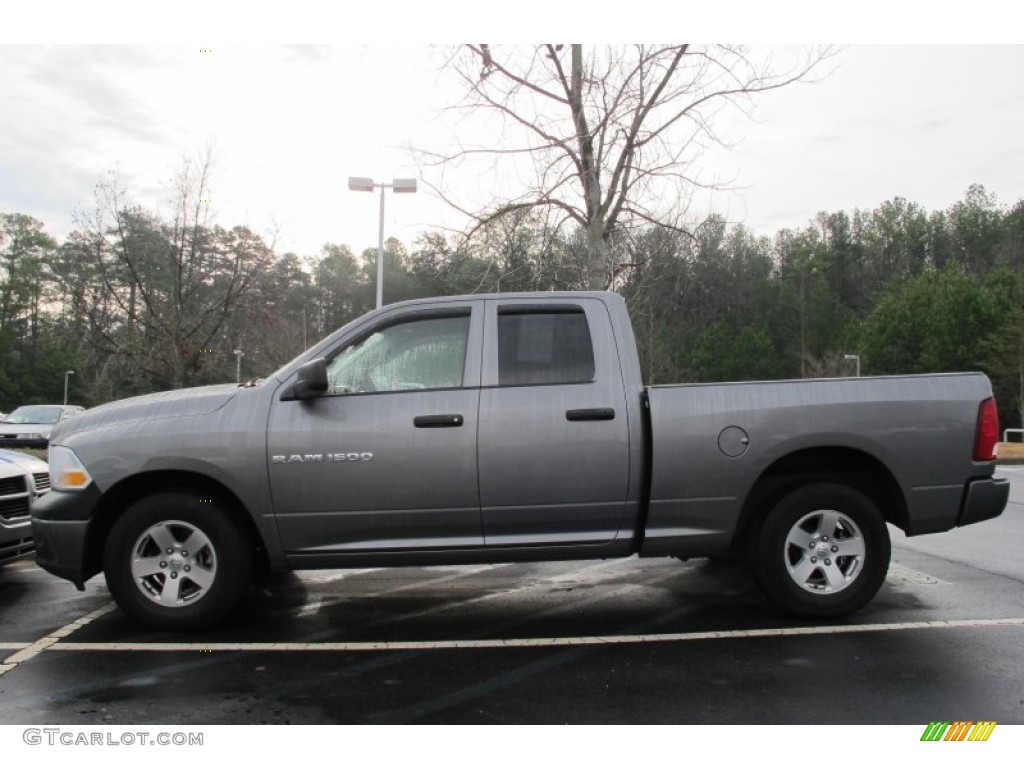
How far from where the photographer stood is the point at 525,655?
4418 millimetres

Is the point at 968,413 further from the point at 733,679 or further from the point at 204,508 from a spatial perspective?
the point at 204,508

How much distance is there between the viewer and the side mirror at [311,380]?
4676mm

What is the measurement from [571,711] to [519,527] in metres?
1.35

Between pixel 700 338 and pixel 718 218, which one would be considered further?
pixel 700 338

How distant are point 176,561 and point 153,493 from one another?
428mm

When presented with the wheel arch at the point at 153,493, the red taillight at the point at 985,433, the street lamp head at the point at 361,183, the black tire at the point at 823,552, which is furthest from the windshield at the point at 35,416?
the red taillight at the point at 985,433

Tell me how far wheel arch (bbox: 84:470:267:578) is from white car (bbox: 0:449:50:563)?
3.32 ft

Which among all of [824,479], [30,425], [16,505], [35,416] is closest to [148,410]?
[16,505]

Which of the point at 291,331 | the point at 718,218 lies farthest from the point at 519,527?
the point at 291,331

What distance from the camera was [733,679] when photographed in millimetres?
4016

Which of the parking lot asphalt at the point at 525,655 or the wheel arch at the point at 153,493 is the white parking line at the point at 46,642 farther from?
the wheel arch at the point at 153,493

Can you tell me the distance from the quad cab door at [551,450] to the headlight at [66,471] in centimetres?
231
